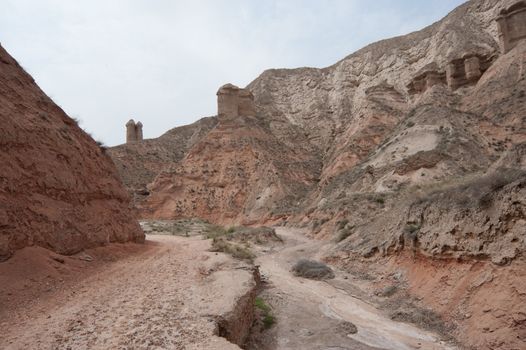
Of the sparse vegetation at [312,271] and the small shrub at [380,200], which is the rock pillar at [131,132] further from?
the sparse vegetation at [312,271]

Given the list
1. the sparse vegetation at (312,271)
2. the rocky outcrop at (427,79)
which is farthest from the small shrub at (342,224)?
the rocky outcrop at (427,79)

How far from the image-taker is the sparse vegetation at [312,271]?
13289 mm

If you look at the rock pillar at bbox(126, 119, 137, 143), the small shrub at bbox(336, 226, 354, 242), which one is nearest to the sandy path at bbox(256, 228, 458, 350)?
the small shrub at bbox(336, 226, 354, 242)

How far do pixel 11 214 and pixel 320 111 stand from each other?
4538cm

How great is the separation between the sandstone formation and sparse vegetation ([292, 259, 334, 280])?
4059 cm

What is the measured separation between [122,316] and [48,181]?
531 centimetres

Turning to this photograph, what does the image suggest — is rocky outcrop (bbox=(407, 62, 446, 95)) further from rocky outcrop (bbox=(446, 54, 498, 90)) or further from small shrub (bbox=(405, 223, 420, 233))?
small shrub (bbox=(405, 223, 420, 233))

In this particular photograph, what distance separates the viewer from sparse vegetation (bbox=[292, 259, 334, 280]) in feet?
43.6

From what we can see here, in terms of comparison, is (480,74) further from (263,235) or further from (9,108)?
(9,108)

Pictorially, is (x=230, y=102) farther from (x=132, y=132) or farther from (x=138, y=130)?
(x=132, y=132)

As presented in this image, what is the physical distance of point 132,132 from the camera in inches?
1992

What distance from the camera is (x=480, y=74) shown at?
3328cm

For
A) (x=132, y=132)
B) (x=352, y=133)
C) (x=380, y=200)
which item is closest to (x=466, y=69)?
(x=352, y=133)

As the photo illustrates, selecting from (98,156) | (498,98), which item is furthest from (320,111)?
(98,156)
